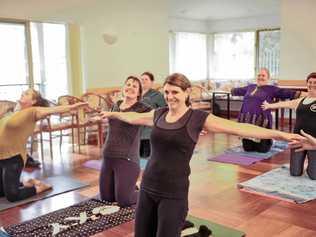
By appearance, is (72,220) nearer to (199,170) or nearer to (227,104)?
(199,170)

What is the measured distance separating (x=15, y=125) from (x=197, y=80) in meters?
7.57

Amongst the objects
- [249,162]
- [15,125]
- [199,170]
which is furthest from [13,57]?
[249,162]

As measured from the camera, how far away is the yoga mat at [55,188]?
374cm


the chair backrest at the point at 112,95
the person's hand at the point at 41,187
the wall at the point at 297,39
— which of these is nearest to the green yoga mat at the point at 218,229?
the person's hand at the point at 41,187

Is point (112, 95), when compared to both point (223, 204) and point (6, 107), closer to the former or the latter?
point (6, 107)

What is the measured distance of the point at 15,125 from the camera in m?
3.62

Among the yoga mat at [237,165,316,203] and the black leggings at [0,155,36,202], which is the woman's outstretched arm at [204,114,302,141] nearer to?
the yoga mat at [237,165,316,203]

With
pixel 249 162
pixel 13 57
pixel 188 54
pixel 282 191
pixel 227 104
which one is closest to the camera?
pixel 282 191

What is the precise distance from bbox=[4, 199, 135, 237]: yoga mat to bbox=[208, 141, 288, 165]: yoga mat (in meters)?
2.17

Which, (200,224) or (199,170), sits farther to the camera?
(199,170)

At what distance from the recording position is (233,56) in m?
10.4

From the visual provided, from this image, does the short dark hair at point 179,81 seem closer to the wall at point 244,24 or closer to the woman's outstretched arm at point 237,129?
the woman's outstretched arm at point 237,129

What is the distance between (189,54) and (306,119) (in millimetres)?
6524

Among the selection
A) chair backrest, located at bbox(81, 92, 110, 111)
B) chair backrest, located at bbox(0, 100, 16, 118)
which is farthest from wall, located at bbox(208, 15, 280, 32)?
chair backrest, located at bbox(0, 100, 16, 118)
